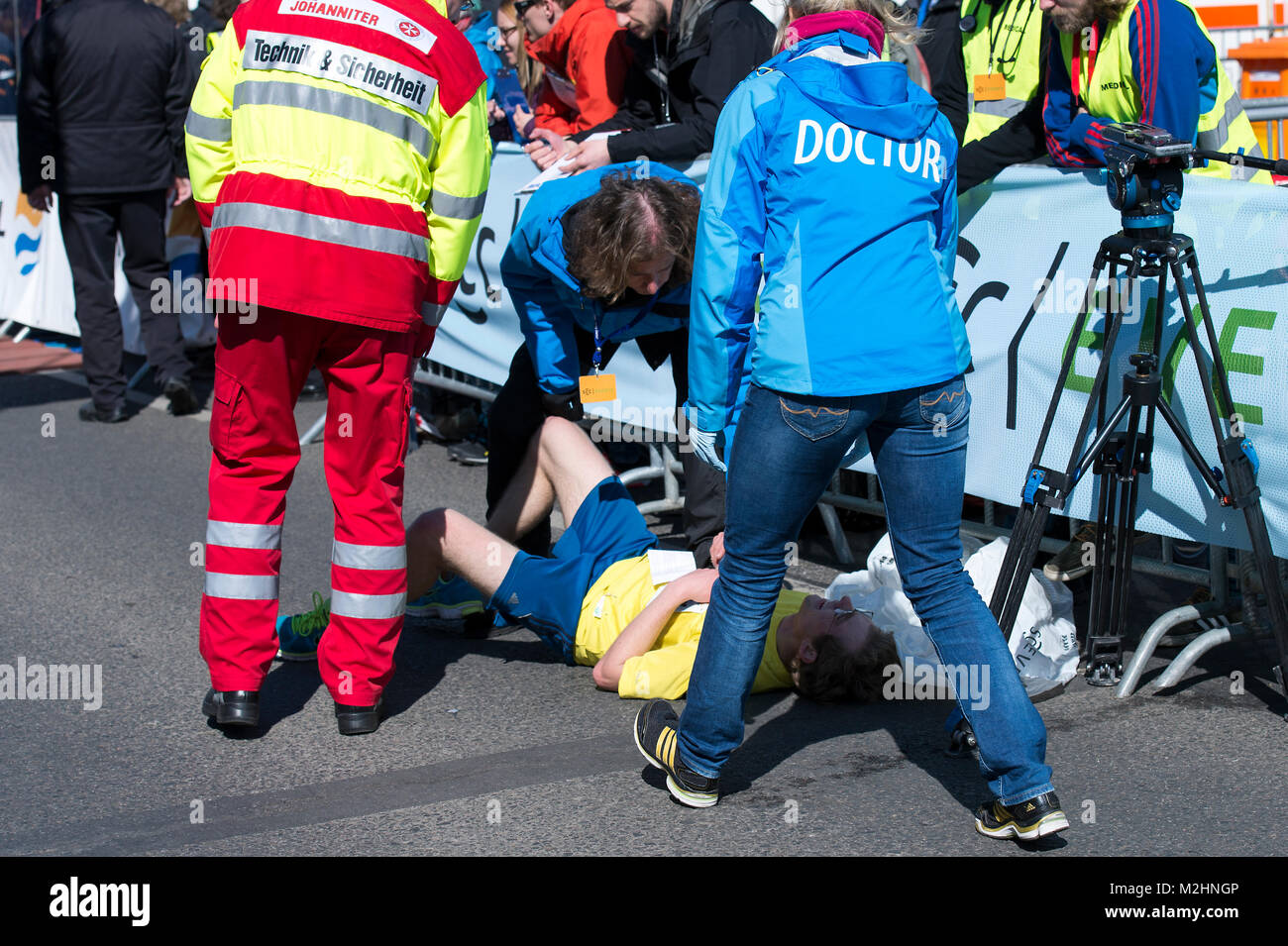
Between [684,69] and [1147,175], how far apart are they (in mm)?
2687

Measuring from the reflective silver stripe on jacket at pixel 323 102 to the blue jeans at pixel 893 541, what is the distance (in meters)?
1.30

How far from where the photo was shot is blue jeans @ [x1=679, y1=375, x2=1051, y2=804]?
3307 millimetres

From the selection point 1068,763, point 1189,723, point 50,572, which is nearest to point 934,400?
point 1068,763

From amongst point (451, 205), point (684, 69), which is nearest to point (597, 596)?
point (451, 205)

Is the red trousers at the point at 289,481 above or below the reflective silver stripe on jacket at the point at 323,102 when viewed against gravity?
below

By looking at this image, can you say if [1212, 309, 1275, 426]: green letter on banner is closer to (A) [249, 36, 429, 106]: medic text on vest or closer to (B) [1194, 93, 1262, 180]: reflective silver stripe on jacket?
(B) [1194, 93, 1262, 180]: reflective silver stripe on jacket

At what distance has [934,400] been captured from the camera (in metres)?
3.35

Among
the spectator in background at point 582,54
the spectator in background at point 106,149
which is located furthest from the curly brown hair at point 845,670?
the spectator in background at point 106,149

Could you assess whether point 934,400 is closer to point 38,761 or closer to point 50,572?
point 38,761

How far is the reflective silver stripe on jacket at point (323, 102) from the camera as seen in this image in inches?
151

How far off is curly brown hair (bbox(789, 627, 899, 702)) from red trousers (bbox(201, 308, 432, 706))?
122 centimetres

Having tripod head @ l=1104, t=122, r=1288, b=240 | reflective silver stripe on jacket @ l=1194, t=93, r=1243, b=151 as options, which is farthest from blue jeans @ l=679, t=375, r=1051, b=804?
reflective silver stripe on jacket @ l=1194, t=93, r=1243, b=151

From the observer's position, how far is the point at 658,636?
4.42 m

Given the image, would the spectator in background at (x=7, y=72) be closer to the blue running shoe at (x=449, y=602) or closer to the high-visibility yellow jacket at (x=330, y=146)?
the blue running shoe at (x=449, y=602)
